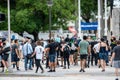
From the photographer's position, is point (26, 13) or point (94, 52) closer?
point (94, 52)

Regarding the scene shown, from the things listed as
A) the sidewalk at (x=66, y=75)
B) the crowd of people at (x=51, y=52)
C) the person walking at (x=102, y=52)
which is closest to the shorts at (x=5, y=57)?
the crowd of people at (x=51, y=52)

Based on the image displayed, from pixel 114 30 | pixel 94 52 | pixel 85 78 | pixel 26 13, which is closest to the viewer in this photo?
pixel 85 78

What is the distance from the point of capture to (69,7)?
54500 mm

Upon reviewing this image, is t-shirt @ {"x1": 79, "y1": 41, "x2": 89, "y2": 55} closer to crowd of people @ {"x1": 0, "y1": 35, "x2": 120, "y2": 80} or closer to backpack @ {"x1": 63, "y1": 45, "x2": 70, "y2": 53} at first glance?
crowd of people @ {"x1": 0, "y1": 35, "x2": 120, "y2": 80}

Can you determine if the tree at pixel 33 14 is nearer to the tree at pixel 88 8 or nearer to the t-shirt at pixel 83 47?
the tree at pixel 88 8

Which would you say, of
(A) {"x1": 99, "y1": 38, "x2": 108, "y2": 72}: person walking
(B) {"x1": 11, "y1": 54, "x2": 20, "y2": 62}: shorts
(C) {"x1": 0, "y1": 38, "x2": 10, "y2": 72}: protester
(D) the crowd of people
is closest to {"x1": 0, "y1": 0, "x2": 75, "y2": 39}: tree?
(D) the crowd of people

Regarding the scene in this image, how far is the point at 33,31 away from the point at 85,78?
31.3 m

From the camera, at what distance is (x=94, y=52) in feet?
101

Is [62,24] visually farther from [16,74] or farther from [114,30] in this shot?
[16,74]

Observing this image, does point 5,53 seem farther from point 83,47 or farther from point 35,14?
point 35,14

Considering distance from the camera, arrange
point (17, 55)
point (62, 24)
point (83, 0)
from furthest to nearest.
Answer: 1. point (83, 0)
2. point (62, 24)
3. point (17, 55)

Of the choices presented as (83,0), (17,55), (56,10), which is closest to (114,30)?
(56,10)

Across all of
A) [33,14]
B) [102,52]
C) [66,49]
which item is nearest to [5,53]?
[66,49]

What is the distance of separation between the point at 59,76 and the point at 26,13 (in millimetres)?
27248
